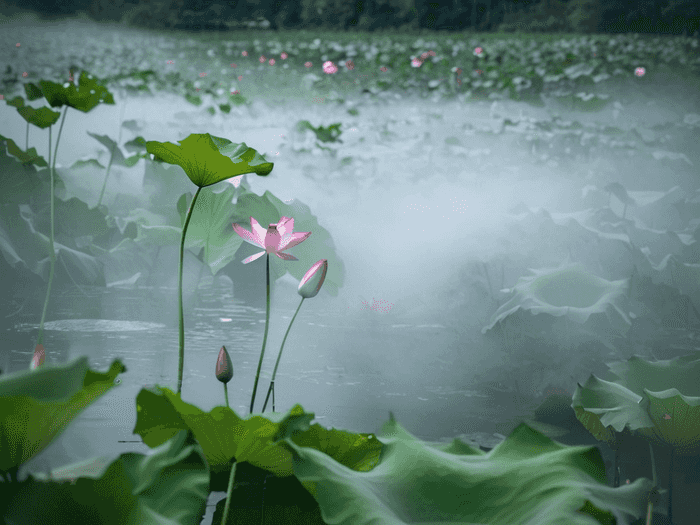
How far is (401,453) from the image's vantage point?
0.42 meters

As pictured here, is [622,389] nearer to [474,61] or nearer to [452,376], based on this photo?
[452,376]

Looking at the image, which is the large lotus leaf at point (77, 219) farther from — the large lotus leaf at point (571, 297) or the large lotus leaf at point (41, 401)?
the large lotus leaf at point (41, 401)

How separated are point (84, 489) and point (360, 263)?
38.4 inches

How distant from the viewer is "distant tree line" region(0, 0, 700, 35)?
643 cm

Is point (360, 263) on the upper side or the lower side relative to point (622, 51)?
lower

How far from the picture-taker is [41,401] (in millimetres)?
279

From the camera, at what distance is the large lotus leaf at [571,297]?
89 centimetres

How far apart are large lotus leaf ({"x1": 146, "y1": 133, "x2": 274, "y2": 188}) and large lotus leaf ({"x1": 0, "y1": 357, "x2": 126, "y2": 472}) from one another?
0.17 m

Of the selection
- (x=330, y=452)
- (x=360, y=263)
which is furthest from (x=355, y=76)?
(x=330, y=452)

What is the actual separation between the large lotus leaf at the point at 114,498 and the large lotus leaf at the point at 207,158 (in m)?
0.18

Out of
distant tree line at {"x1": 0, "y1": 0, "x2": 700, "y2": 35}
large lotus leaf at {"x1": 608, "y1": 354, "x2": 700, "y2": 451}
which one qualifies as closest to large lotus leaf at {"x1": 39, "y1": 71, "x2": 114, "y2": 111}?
large lotus leaf at {"x1": 608, "y1": 354, "x2": 700, "y2": 451}

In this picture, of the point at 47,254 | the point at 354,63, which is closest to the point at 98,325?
the point at 47,254

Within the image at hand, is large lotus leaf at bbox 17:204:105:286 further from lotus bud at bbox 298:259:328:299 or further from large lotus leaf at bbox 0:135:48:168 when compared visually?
lotus bud at bbox 298:259:328:299

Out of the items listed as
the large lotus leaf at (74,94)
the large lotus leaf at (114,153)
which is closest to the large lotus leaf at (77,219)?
the large lotus leaf at (114,153)
